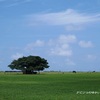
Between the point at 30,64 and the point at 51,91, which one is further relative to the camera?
the point at 30,64

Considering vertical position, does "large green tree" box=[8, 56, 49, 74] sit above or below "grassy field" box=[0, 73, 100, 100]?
above

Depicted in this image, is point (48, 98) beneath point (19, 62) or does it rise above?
beneath

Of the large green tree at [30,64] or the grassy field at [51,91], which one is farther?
the large green tree at [30,64]

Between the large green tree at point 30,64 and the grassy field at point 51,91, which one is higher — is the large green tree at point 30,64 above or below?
above

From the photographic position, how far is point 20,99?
26.5 m

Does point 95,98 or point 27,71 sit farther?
point 27,71

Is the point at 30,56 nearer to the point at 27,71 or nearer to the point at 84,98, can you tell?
the point at 27,71

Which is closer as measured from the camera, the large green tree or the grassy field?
the grassy field

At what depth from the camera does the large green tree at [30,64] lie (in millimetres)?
150250

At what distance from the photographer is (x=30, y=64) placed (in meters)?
151

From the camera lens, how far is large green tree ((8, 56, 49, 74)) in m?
150

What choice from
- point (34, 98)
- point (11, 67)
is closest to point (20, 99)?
point (34, 98)

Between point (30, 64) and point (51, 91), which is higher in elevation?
point (30, 64)

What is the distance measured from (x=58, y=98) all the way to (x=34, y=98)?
1.80 m
